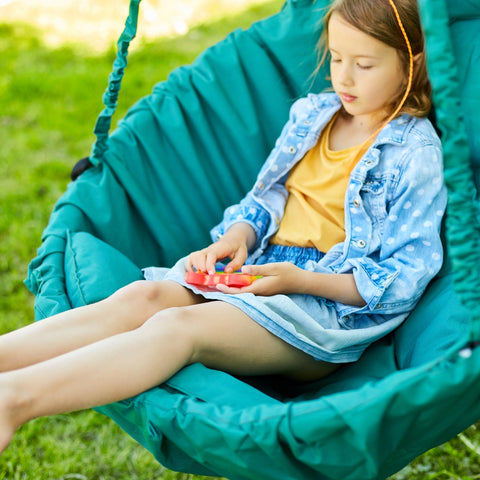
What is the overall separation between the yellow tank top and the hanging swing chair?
0.27m

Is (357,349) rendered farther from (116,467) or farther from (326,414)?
(116,467)

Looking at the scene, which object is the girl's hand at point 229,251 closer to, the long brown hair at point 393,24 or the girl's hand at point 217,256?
the girl's hand at point 217,256

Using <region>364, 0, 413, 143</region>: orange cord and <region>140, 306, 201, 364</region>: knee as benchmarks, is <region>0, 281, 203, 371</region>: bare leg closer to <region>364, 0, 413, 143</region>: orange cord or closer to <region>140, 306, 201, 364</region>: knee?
<region>140, 306, 201, 364</region>: knee

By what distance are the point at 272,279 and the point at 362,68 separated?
21.0 inches

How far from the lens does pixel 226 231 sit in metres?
1.83

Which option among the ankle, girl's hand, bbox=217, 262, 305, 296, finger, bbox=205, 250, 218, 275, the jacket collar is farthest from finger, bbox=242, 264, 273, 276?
the ankle

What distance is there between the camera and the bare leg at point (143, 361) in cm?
120

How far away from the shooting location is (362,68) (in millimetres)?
1594

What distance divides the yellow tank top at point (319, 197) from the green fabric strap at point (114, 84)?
52 cm

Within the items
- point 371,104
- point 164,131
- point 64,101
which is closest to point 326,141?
point 371,104

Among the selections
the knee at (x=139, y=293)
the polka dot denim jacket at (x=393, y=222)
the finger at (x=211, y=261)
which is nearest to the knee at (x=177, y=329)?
the knee at (x=139, y=293)

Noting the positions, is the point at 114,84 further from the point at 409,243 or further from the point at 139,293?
the point at 409,243

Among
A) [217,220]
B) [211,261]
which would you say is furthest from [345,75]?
[217,220]

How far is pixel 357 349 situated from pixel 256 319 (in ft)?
0.86
